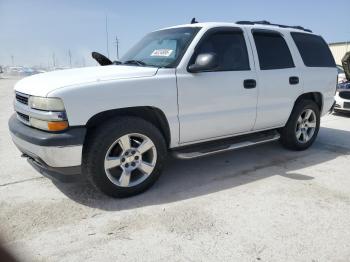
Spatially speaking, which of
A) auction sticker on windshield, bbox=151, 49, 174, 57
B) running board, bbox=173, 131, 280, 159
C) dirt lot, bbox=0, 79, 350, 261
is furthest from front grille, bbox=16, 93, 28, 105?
running board, bbox=173, 131, 280, 159

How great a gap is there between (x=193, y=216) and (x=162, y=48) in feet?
6.86

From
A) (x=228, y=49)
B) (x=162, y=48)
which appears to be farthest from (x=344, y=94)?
(x=162, y=48)

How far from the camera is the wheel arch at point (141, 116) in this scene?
10.2 feet

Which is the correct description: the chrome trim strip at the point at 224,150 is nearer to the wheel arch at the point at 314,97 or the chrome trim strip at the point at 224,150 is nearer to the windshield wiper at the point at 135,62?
the wheel arch at the point at 314,97

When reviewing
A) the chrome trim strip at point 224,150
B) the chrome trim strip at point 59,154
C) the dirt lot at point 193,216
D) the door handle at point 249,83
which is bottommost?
the dirt lot at point 193,216

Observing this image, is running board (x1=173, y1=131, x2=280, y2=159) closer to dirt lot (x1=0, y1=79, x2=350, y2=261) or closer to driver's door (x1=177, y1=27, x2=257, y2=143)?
driver's door (x1=177, y1=27, x2=257, y2=143)

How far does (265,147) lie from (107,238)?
138 inches

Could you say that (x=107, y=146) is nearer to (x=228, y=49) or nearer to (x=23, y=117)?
(x=23, y=117)

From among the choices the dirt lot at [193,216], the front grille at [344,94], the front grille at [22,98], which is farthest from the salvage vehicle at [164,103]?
the front grille at [344,94]

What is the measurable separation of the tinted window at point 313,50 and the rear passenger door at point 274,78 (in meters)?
0.27

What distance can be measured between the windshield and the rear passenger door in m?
1.00

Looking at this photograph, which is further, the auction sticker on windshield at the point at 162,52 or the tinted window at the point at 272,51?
the tinted window at the point at 272,51

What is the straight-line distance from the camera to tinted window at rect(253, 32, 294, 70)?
420 cm

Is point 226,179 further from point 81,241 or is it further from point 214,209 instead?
point 81,241
